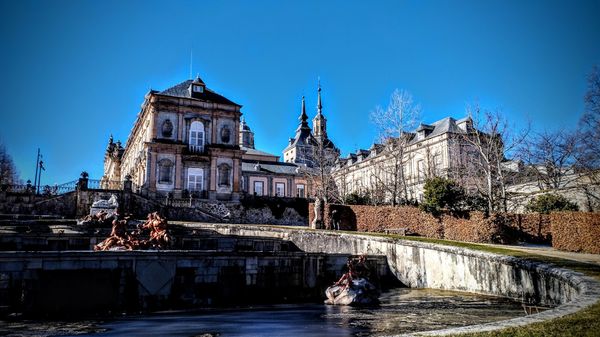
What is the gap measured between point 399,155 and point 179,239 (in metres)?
18.7

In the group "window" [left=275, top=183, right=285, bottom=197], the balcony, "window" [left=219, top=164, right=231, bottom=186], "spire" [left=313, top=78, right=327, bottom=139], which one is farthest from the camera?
"spire" [left=313, top=78, right=327, bottom=139]

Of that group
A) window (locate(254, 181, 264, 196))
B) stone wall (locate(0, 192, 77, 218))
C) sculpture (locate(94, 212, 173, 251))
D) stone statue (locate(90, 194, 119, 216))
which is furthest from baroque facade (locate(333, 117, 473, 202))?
sculpture (locate(94, 212, 173, 251))

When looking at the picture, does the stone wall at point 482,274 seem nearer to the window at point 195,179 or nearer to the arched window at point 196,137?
the window at point 195,179

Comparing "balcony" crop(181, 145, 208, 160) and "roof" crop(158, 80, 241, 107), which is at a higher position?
"roof" crop(158, 80, 241, 107)

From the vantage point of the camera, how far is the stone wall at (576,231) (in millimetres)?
14539

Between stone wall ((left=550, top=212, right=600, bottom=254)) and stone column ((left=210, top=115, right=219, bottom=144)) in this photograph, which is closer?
stone wall ((left=550, top=212, right=600, bottom=254))

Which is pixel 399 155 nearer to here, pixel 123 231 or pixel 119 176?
pixel 123 231

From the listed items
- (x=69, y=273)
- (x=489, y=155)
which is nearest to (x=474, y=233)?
(x=489, y=155)

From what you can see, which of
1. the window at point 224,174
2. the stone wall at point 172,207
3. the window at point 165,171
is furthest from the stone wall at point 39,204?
the window at point 224,174

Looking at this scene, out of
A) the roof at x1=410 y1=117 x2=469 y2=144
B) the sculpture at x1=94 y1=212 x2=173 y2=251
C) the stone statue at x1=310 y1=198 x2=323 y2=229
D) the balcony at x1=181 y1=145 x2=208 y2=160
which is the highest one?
the roof at x1=410 y1=117 x2=469 y2=144

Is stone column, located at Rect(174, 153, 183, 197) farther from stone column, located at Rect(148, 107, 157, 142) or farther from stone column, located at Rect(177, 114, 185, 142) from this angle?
stone column, located at Rect(148, 107, 157, 142)

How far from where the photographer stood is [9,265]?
967 cm

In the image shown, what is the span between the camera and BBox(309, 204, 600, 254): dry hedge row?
49.2 feet

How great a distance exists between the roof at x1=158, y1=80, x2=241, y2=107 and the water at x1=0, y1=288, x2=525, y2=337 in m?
32.8
